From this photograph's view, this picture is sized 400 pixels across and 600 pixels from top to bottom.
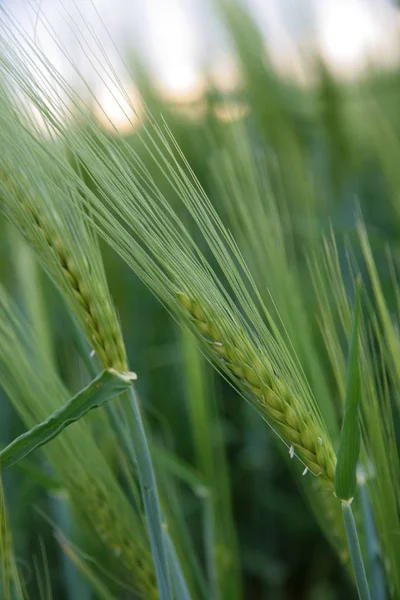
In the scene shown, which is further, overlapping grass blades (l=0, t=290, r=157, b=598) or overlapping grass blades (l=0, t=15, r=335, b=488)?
overlapping grass blades (l=0, t=290, r=157, b=598)

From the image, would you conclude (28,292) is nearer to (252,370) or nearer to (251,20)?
(252,370)

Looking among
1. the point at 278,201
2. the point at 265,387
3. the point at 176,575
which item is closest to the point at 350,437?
the point at 265,387

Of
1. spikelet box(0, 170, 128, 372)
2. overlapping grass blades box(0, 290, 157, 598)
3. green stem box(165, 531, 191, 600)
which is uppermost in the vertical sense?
spikelet box(0, 170, 128, 372)

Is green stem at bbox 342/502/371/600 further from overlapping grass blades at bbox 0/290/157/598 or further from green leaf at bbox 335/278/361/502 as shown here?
overlapping grass blades at bbox 0/290/157/598

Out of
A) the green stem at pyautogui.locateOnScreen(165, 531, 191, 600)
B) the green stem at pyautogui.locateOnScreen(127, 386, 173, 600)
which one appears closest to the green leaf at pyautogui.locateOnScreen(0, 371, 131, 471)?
the green stem at pyautogui.locateOnScreen(127, 386, 173, 600)

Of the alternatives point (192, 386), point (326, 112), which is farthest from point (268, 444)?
point (326, 112)

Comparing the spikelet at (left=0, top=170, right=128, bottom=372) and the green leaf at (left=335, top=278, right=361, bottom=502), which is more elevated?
the spikelet at (left=0, top=170, right=128, bottom=372)

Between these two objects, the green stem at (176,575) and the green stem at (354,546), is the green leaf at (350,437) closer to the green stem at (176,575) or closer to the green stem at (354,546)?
the green stem at (354,546)
